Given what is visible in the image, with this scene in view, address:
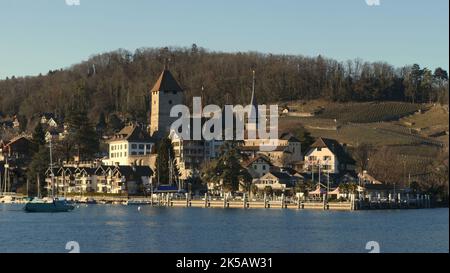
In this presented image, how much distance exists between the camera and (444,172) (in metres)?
99.0

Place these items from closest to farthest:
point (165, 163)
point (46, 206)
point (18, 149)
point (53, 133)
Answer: point (46, 206) → point (165, 163) → point (18, 149) → point (53, 133)

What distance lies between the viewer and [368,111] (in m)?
144

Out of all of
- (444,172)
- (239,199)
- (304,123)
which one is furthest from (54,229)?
(304,123)

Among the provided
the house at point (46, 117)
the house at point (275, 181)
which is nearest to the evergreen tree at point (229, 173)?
the house at point (275, 181)

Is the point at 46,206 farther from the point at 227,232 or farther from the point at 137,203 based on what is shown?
the point at 227,232

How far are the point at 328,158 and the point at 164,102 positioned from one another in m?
28.7

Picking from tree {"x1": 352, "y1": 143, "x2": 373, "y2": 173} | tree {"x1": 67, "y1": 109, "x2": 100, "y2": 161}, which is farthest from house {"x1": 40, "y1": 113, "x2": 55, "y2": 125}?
tree {"x1": 352, "y1": 143, "x2": 373, "y2": 173}

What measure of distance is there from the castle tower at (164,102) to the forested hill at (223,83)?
55.8ft

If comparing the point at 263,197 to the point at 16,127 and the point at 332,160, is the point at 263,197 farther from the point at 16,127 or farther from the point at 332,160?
the point at 16,127

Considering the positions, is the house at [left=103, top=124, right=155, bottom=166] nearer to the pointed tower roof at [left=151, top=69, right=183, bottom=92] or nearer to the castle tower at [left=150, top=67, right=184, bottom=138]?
the castle tower at [left=150, top=67, right=184, bottom=138]

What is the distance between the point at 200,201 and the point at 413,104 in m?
70.3

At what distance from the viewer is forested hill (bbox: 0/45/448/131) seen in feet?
498

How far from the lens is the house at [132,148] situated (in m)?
116

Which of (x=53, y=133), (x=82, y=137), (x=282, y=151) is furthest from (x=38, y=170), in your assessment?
(x=53, y=133)
